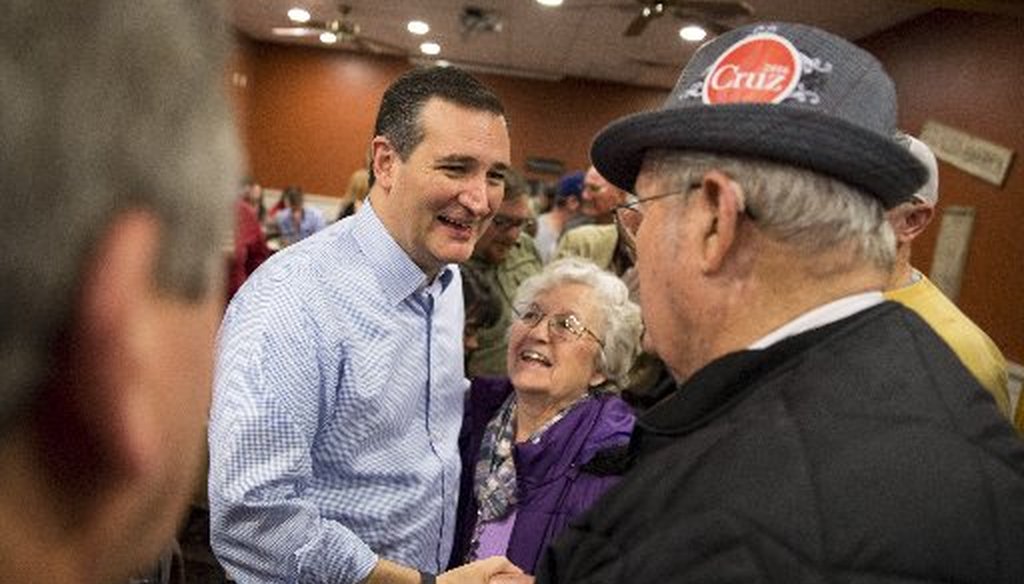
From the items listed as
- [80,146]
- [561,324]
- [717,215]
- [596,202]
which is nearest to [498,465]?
[561,324]

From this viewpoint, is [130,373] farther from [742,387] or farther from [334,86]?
[334,86]

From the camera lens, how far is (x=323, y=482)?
5.32 ft

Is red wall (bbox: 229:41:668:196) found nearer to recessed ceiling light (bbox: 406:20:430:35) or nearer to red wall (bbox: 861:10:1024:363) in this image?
recessed ceiling light (bbox: 406:20:430:35)

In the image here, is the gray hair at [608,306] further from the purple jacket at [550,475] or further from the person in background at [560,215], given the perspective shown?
the person in background at [560,215]

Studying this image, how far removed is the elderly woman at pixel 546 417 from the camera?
2.00 meters

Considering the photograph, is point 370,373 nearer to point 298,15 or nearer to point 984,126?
point 984,126

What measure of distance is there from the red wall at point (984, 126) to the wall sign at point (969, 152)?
0.16ft

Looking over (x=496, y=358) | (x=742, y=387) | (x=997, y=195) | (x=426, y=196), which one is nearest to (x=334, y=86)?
(x=997, y=195)

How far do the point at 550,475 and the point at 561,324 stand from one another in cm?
46

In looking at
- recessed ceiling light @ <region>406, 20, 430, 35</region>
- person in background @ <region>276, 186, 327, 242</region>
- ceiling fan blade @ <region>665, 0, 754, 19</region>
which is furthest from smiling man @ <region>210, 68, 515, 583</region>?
recessed ceiling light @ <region>406, 20, 430, 35</region>

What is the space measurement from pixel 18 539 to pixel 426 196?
4.95 feet

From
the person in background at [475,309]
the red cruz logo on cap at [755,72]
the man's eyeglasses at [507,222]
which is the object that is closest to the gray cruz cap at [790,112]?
the red cruz logo on cap at [755,72]

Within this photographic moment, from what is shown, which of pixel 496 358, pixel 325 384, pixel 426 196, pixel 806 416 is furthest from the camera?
pixel 496 358

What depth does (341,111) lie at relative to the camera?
552 inches
